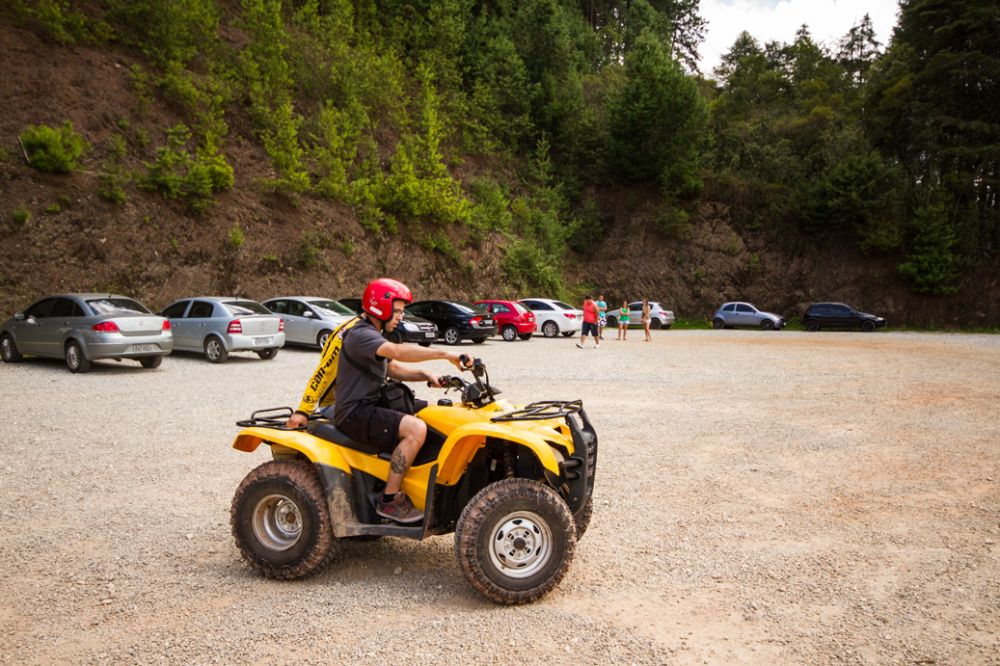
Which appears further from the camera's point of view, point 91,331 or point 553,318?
point 553,318

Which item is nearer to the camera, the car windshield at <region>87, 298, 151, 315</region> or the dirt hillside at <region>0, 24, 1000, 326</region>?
the car windshield at <region>87, 298, 151, 315</region>

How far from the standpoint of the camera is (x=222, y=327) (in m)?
17.3

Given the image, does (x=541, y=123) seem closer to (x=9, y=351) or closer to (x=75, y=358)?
(x=9, y=351)

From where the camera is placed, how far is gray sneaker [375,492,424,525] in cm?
434

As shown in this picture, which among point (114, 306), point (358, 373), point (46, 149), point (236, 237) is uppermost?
point (46, 149)

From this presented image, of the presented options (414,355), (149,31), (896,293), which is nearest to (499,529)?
(414,355)

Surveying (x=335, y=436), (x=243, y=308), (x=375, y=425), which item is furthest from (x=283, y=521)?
(x=243, y=308)

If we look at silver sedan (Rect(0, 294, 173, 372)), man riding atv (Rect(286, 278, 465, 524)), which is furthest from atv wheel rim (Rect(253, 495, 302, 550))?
silver sedan (Rect(0, 294, 173, 372))

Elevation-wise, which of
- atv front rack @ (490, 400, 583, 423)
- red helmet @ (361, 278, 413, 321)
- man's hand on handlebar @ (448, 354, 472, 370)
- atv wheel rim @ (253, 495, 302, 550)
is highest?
red helmet @ (361, 278, 413, 321)

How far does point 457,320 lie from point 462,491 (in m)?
20.5

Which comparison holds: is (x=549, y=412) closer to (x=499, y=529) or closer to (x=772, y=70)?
(x=499, y=529)

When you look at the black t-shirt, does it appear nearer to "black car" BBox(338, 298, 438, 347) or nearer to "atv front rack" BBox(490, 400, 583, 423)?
"atv front rack" BBox(490, 400, 583, 423)

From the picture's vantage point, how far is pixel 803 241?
147 ft

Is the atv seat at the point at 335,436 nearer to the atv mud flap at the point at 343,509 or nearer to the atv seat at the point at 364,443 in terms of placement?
the atv seat at the point at 364,443
